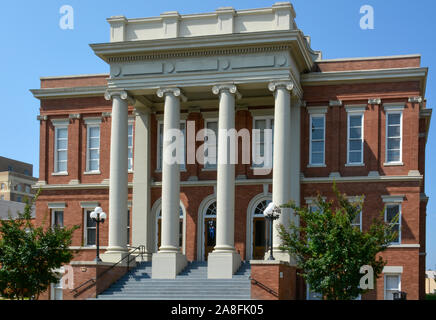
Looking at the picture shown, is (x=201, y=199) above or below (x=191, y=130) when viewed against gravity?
below

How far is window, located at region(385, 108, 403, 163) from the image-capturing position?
3606cm

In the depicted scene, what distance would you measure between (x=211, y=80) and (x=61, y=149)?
443 inches

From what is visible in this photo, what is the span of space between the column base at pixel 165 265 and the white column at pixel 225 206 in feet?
5.77

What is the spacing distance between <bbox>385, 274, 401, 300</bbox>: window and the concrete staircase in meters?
6.93

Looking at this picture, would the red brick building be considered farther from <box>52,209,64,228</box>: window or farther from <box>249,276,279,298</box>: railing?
<box>249,276,279,298</box>: railing

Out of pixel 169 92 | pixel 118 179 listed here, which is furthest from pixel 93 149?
pixel 169 92

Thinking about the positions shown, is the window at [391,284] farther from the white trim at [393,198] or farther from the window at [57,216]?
the window at [57,216]

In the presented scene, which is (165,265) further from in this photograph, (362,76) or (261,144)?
(362,76)

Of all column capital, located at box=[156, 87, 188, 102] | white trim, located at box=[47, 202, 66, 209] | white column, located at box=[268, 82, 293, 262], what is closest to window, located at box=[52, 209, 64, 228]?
white trim, located at box=[47, 202, 66, 209]

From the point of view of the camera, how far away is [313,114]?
122 ft

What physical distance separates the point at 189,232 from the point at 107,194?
204 inches
